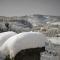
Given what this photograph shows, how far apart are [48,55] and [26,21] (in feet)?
3.82

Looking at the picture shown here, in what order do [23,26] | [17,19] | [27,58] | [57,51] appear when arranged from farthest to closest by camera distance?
[17,19]
[23,26]
[27,58]
[57,51]

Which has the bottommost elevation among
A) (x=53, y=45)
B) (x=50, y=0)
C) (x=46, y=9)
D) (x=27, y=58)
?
(x=27, y=58)

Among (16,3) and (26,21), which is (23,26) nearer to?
(26,21)

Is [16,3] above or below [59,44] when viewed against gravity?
above

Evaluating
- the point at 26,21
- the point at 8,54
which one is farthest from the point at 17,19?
the point at 8,54

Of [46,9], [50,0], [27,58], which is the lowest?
[27,58]

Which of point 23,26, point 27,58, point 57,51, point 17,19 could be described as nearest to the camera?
point 57,51

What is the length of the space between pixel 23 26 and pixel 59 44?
42.2 inches

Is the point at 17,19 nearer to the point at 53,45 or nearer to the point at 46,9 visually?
the point at 46,9

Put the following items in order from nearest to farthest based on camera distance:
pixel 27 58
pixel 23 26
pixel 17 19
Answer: pixel 27 58 < pixel 23 26 < pixel 17 19

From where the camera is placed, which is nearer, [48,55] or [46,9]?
[48,55]

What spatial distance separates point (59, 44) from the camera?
945 millimetres

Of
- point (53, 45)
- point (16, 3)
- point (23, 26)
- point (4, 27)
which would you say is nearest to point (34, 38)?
point (53, 45)

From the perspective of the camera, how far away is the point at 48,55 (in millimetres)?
896
